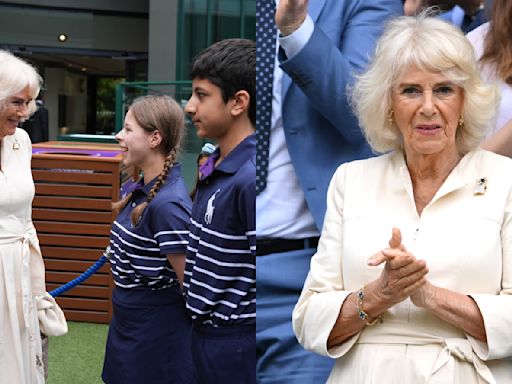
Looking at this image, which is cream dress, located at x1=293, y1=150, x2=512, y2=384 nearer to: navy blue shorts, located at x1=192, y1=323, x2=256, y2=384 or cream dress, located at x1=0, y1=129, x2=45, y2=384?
→ navy blue shorts, located at x1=192, y1=323, x2=256, y2=384

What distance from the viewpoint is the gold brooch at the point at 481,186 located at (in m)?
1.41

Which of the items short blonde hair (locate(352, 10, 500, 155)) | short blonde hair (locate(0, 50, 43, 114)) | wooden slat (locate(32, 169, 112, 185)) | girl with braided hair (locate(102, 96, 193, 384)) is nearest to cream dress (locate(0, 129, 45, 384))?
short blonde hair (locate(0, 50, 43, 114))

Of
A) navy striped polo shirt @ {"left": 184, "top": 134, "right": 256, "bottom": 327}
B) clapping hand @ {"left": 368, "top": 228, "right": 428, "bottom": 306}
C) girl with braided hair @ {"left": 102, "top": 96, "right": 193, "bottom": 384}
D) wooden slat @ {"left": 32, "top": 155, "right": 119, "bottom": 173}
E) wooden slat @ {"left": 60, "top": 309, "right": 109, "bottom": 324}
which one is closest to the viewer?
clapping hand @ {"left": 368, "top": 228, "right": 428, "bottom": 306}

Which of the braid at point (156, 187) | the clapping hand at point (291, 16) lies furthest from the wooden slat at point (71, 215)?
the clapping hand at point (291, 16)

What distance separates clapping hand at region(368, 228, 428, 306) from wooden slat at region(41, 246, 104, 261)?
15.1 ft

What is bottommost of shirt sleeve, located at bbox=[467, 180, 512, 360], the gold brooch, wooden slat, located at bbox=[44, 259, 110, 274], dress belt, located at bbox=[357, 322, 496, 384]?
wooden slat, located at bbox=[44, 259, 110, 274]

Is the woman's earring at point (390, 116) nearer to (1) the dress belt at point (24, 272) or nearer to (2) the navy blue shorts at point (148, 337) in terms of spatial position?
(2) the navy blue shorts at point (148, 337)

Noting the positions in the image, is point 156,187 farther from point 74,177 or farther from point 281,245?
point 74,177

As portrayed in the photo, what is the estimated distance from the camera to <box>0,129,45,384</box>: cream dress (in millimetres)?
3164

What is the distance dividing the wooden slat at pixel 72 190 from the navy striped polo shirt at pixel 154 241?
9.03 ft

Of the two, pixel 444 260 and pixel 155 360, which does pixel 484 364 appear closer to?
pixel 444 260

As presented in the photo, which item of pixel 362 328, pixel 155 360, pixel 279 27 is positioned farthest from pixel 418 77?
pixel 155 360

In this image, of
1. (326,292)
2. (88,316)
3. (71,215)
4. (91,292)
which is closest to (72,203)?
(71,215)

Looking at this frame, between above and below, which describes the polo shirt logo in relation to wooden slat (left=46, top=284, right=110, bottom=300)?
above
